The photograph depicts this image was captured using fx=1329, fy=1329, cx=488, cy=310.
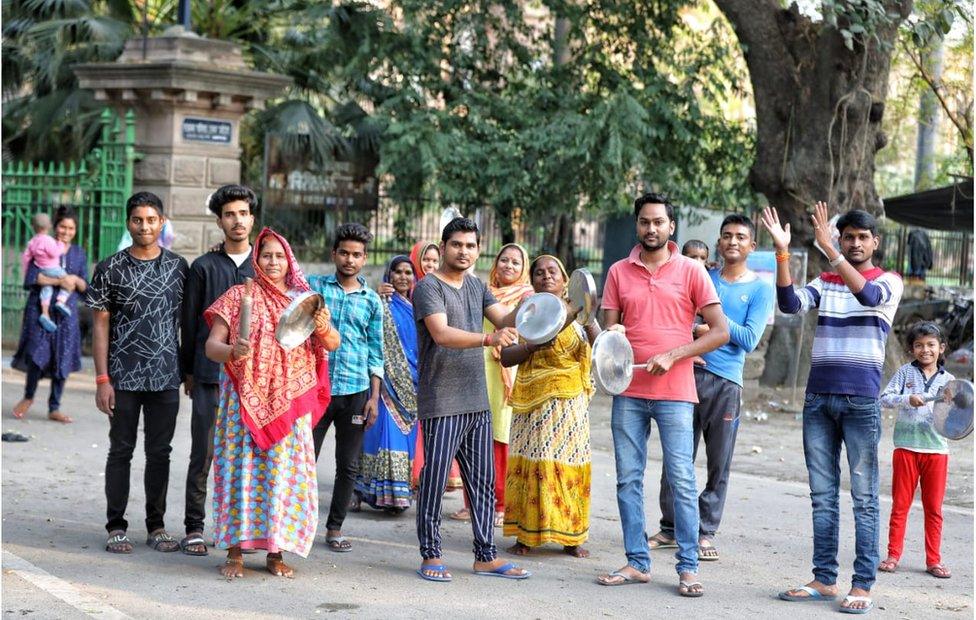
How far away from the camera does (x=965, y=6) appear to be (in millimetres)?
12648

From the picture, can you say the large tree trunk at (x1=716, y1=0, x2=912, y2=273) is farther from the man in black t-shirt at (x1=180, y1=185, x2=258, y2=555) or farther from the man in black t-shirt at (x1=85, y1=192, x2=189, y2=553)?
the man in black t-shirt at (x1=85, y1=192, x2=189, y2=553)

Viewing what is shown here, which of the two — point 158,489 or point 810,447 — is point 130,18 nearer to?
point 158,489

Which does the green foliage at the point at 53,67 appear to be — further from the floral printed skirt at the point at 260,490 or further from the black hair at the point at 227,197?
the floral printed skirt at the point at 260,490

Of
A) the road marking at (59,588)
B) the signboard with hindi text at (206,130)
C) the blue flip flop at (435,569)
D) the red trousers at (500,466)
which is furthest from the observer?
the signboard with hindi text at (206,130)

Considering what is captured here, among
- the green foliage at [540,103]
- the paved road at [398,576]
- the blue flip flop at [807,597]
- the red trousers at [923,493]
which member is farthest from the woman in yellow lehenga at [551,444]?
the green foliage at [540,103]

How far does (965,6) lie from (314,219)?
7.70 metres

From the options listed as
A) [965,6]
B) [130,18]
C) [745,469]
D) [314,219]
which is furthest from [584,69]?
[745,469]

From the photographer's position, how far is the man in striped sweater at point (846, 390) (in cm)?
580

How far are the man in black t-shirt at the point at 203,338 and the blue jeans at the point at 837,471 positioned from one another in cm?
280

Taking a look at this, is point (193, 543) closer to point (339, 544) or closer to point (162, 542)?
point (162, 542)

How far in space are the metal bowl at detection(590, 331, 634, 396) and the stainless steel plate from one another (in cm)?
144

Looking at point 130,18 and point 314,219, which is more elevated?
point 130,18

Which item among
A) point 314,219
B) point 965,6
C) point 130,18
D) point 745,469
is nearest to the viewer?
point 745,469

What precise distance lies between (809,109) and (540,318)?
29.5ft
